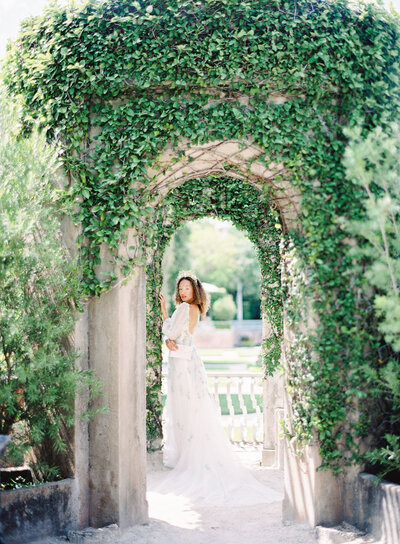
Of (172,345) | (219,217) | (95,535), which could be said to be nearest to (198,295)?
(172,345)

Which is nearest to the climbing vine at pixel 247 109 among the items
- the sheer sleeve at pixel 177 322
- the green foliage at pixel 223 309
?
the sheer sleeve at pixel 177 322

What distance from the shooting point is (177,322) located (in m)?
6.88

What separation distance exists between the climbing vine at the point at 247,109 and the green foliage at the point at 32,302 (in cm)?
33

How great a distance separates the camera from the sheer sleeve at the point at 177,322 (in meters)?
6.84

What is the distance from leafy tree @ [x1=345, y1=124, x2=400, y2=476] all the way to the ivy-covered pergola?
205 millimetres

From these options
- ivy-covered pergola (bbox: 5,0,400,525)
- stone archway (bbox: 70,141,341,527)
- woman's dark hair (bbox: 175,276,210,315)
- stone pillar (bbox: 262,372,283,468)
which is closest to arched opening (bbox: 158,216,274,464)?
stone pillar (bbox: 262,372,283,468)

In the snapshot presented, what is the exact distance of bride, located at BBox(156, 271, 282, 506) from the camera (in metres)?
6.07

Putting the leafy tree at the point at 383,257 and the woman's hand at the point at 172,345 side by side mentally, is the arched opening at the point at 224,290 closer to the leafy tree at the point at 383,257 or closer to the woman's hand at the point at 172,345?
the woman's hand at the point at 172,345

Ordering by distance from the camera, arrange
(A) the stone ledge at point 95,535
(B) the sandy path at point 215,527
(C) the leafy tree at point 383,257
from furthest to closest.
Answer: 1. (B) the sandy path at point 215,527
2. (A) the stone ledge at point 95,535
3. (C) the leafy tree at point 383,257

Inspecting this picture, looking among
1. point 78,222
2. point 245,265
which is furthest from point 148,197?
point 245,265

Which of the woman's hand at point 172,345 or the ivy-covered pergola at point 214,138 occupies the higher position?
the ivy-covered pergola at point 214,138

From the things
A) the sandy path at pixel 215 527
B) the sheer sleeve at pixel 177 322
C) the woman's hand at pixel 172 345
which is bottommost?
the sandy path at pixel 215 527

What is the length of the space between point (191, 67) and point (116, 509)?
12.4ft

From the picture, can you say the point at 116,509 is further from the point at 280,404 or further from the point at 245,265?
the point at 245,265
